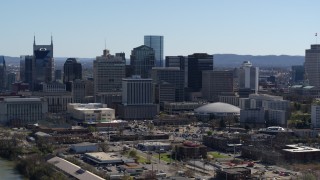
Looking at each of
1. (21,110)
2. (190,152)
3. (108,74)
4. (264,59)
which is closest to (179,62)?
(108,74)

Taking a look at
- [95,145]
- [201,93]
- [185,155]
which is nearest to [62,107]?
[201,93]

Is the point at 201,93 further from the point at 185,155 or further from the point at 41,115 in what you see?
the point at 185,155

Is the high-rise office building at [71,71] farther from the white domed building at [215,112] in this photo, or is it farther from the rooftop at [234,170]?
the rooftop at [234,170]

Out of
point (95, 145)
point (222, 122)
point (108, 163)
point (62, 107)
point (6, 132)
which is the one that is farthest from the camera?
point (62, 107)

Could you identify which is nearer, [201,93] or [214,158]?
[214,158]

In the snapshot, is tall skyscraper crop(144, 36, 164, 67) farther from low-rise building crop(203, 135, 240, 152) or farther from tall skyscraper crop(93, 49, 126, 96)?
low-rise building crop(203, 135, 240, 152)

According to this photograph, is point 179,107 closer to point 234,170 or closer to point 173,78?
point 173,78
